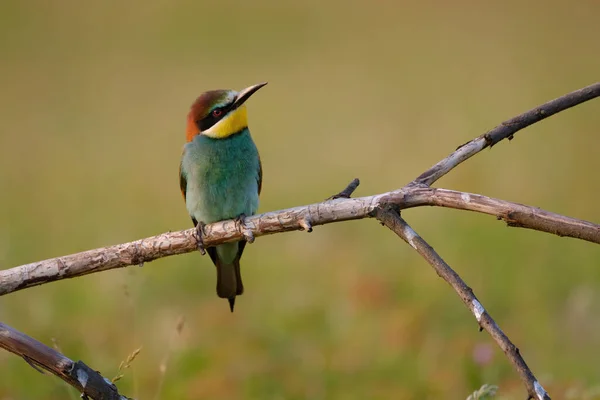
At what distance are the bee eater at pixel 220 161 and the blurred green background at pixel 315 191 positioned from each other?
381 mm

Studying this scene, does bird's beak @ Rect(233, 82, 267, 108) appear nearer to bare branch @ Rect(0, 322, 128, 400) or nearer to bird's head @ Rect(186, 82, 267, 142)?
bird's head @ Rect(186, 82, 267, 142)

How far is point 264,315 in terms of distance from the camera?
3.81 m

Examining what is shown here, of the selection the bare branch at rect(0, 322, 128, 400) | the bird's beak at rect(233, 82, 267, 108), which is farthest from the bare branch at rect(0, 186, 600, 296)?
the bird's beak at rect(233, 82, 267, 108)

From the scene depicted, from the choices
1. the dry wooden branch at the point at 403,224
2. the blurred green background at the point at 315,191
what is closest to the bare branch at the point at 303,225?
the dry wooden branch at the point at 403,224

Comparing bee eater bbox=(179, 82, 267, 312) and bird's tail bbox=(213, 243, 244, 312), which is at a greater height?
bee eater bbox=(179, 82, 267, 312)

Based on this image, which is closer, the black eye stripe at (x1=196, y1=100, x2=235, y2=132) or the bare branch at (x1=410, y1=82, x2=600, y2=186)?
the bare branch at (x1=410, y1=82, x2=600, y2=186)

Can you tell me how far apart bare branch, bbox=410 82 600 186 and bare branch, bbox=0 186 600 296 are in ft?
0.20

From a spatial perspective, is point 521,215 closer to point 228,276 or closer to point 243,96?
point 243,96

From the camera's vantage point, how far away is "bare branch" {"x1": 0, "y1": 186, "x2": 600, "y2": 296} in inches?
67.7

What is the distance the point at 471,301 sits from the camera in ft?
5.66

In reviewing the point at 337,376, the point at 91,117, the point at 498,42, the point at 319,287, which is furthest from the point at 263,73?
the point at 337,376

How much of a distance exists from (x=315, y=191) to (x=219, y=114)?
2.68m

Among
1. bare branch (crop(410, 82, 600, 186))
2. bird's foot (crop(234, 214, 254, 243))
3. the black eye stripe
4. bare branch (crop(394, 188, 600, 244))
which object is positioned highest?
bare branch (crop(410, 82, 600, 186))

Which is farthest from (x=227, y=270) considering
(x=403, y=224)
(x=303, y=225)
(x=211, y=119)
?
(x=403, y=224)
